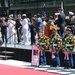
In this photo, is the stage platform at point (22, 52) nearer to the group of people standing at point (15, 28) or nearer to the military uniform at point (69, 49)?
the group of people standing at point (15, 28)

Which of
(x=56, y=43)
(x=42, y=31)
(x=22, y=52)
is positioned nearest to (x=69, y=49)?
Result: (x=56, y=43)

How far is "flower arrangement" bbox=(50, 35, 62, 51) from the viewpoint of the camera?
15.4 meters

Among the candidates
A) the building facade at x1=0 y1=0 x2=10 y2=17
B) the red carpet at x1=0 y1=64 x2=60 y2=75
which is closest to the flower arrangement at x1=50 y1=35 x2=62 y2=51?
the red carpet at x1=0 y1=64 x2=60 y2=75

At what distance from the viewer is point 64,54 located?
50.7 ft

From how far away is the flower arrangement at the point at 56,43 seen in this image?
1545 centimetres

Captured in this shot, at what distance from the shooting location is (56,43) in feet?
51.1

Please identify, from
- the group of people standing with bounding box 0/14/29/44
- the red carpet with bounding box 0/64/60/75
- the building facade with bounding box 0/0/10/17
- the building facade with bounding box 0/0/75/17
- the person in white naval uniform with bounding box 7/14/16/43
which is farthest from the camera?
the building facade with bounding box 0/0/10/17

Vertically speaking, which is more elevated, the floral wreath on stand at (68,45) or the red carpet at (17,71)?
the floral wreath on stand at (68,45)

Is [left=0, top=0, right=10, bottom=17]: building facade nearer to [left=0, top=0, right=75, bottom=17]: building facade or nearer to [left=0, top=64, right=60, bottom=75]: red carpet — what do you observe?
[left=0, top=0, right=75, bottom=17]: building facade

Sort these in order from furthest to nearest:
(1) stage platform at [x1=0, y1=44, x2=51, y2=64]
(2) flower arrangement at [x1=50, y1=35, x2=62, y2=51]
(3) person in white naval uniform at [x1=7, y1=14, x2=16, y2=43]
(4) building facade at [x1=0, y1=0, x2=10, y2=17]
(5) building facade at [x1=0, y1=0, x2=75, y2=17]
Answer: (4) building facade at [x1=0, y1=0, x2=10, y2=17] → (5) building facade at [x1=0, y1=0, x2=75, y2=17] → (3) person in white naval uniform at [x1=7, y1=14, x2=16, y2=43] → (1) stage platform at [x1=0, y1=44, x2=51, y2=64] → (2) flower arrangement at [x1=50, y1=35, x2=62, y2=51]

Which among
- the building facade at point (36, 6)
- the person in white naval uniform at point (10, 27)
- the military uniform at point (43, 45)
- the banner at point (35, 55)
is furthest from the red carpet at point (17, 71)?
the building facade at point (36, 6)

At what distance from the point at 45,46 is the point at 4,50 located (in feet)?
16.7

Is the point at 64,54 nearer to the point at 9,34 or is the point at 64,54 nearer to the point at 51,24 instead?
the point at 51,24

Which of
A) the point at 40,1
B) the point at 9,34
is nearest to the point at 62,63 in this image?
the point at 9,34
